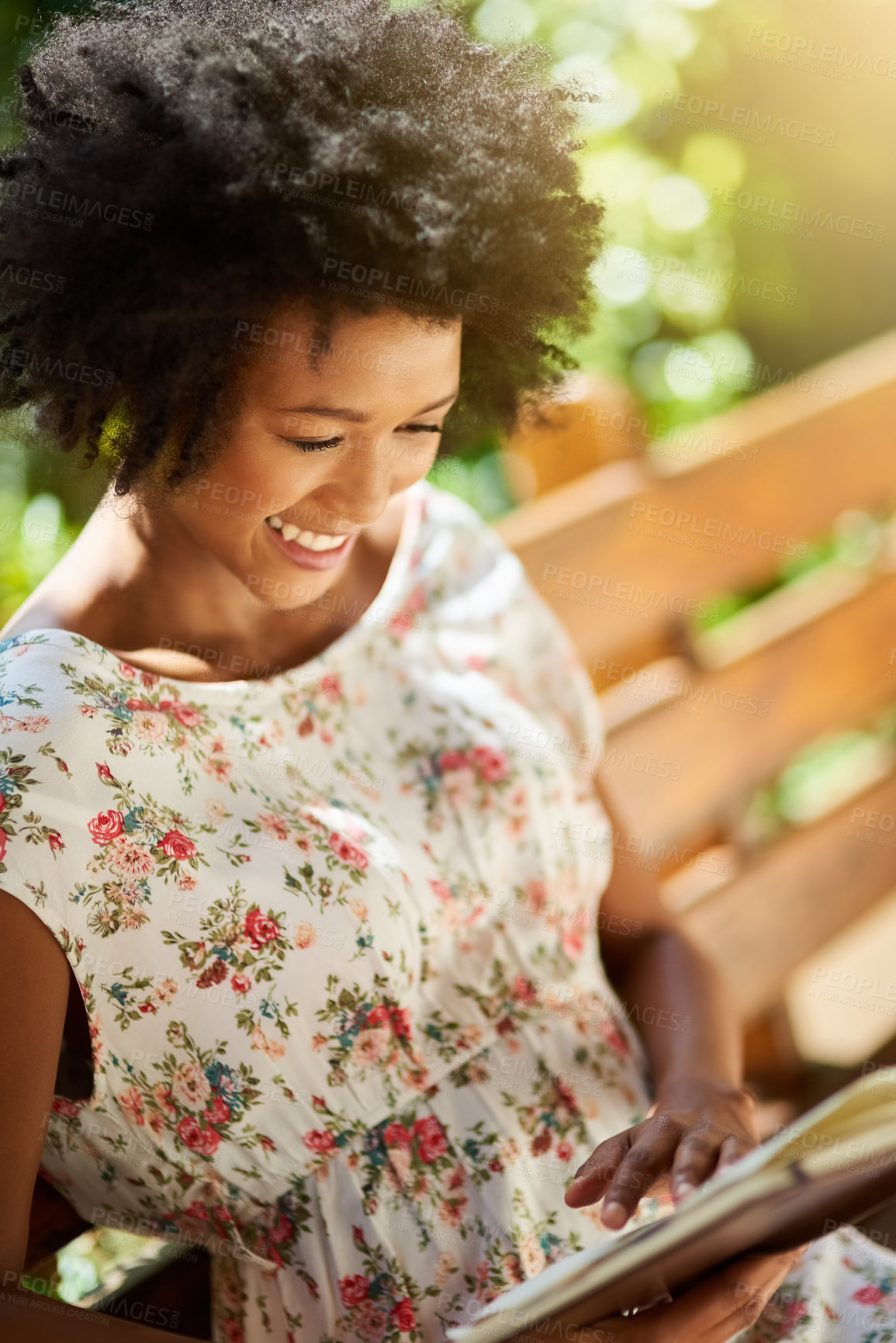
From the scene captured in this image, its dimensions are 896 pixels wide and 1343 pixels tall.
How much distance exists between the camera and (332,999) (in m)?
1.04

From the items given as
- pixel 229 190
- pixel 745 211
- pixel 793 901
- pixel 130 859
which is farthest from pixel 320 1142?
pixel 745 211

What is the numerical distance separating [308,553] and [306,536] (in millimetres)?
23

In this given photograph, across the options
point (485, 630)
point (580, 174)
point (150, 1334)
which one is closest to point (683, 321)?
point (485, 630)

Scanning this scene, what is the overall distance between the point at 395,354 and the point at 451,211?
113 millimetres

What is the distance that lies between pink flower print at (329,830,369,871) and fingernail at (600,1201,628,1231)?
0.35 m

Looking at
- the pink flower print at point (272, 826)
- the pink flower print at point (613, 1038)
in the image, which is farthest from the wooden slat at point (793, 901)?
the pink flower print at point (272, 826)

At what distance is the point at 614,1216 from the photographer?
3.00 ft

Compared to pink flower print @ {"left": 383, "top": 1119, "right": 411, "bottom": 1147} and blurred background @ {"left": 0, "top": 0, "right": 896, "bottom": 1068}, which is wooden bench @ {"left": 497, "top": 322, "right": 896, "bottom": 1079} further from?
pink flower print @ {"left": 383, "top": 1119, "right": 411, "bottom": 1147}

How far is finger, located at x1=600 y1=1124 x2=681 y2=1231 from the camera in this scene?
92cm

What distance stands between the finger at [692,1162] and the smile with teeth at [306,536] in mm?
610

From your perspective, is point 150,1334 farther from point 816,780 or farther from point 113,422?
point 816,780

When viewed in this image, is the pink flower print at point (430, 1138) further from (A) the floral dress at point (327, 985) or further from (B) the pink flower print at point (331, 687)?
(B) the pink flower print at point (331, 687)

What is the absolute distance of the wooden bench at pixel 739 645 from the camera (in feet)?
6.07

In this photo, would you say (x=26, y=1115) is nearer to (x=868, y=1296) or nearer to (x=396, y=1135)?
(x=396, y=1135)
